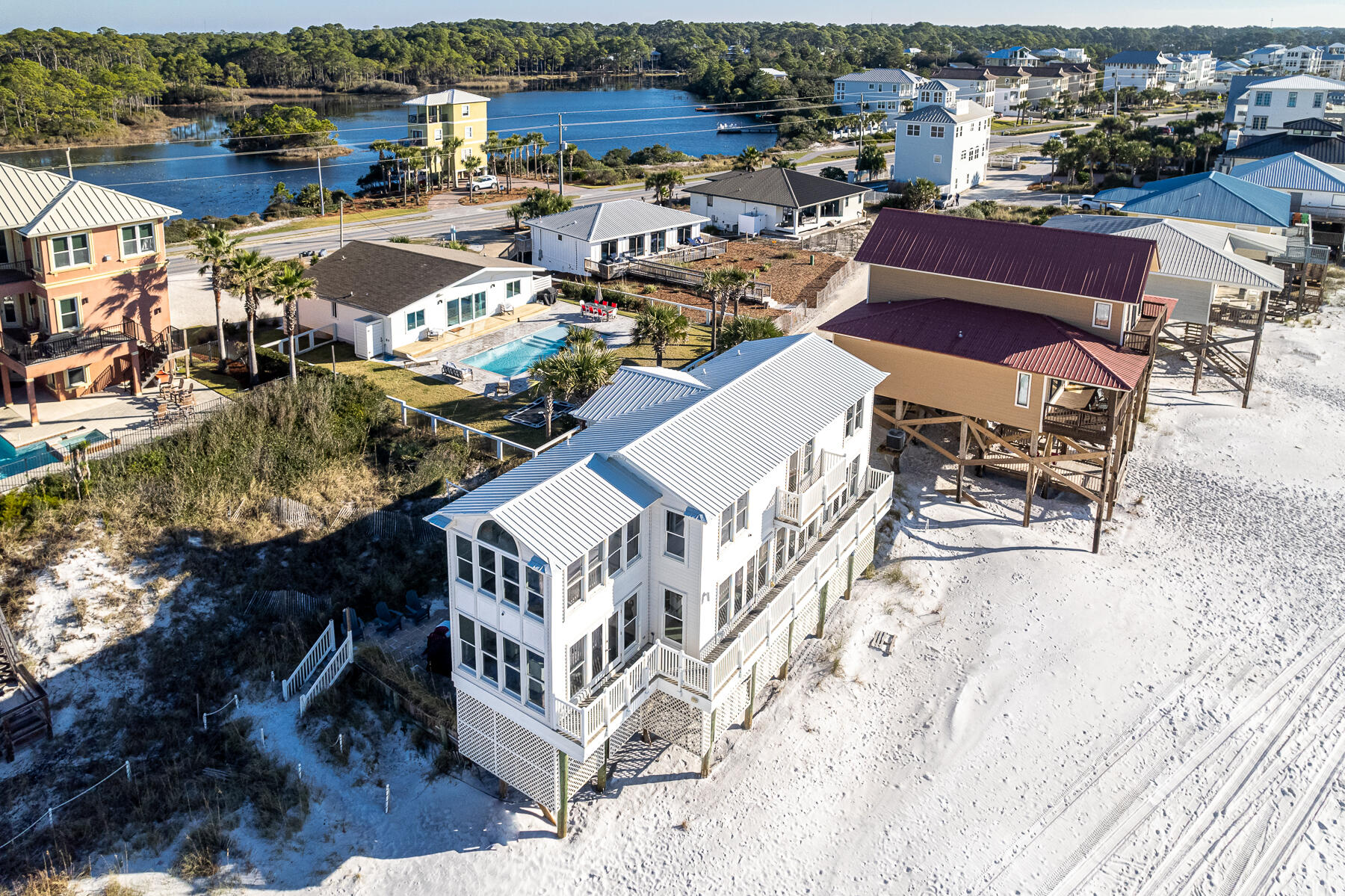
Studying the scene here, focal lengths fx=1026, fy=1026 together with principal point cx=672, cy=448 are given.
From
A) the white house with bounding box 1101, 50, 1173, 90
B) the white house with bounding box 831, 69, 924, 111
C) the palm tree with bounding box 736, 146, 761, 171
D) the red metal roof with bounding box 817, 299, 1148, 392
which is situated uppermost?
the white house with bounding box 1101, 50, 1173, 90

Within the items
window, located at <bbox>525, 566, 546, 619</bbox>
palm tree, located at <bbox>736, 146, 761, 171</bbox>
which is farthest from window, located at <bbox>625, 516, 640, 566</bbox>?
palm tree, located at <bbox>736, 146, 761, 171</bbox>

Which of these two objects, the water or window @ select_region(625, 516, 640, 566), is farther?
the water

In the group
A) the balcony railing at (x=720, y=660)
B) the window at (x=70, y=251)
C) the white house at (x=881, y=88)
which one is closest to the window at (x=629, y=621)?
the balcony railing at (x=720, y=660)

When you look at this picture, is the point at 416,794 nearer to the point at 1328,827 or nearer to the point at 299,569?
the point at 299,569

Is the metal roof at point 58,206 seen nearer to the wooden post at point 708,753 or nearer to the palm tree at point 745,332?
the palm tree at point 745,332

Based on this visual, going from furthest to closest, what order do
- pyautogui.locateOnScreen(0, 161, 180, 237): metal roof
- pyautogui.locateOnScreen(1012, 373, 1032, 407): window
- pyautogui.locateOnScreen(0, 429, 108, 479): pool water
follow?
pyautogui.locateOnScreen(0, 161, 180, 237): metal roof < pyautogui.locateOnScreen(1012, 373, 1032, 407): window < pyautogui.locateOnScreen(0, 429, 108, 479): pool water

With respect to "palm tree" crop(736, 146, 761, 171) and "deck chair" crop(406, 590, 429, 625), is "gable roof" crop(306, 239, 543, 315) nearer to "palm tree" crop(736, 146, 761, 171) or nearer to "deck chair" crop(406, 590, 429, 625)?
"deck chair" crop(406, 590, 429, 625)

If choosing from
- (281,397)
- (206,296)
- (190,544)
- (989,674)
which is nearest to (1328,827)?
(989,674)
